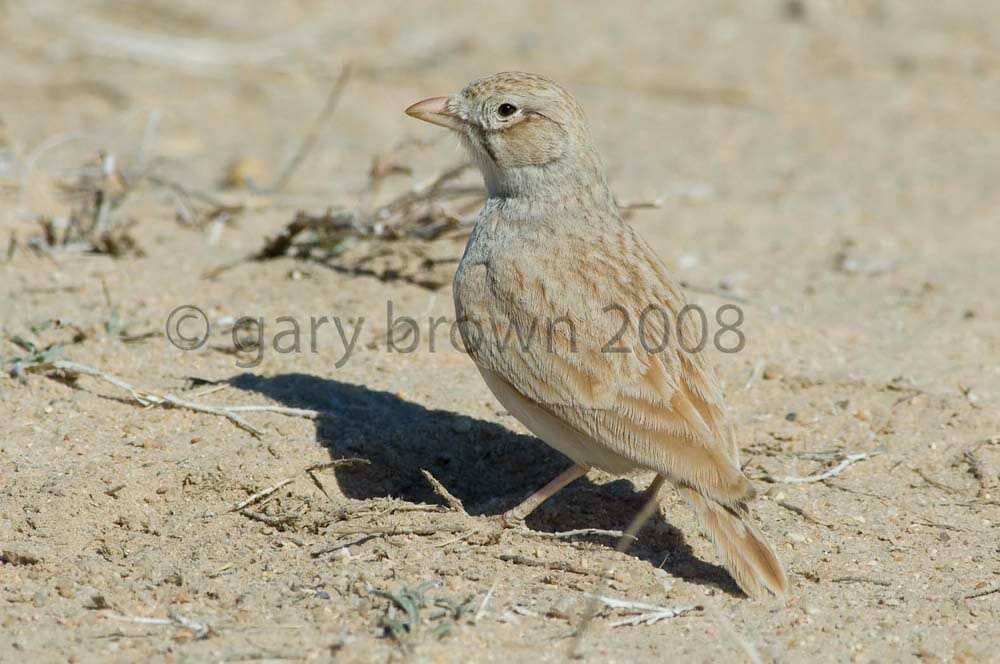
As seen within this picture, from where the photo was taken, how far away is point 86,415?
468 centimetres

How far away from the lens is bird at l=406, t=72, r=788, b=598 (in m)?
3.92

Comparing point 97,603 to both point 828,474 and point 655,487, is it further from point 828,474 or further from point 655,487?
point 828,474

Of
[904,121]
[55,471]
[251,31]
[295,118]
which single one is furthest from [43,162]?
[904,121]

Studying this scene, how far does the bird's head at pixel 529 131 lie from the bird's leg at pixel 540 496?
1.10 metres

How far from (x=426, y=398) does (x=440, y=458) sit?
369 millimetres

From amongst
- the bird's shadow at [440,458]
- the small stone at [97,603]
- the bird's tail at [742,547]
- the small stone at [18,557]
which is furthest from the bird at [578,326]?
the small stone at [18,557]

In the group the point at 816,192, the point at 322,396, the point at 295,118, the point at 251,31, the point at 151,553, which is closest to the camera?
the point at 151,553

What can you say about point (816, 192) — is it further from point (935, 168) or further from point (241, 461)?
point (241, 461)

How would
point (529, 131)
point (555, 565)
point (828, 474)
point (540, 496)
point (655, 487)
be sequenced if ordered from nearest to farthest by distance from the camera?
1. point (555, 565)
2. point (540, 496)
3. point (655, 487)
4. point (828, 474)
5. point (529, 131)

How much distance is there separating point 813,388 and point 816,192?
11.7ft

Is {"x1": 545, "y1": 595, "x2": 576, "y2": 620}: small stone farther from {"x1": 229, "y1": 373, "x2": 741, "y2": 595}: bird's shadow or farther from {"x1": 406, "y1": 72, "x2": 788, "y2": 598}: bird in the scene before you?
{"x1": 229, "y1": 373, "x2": 741, "y2": 595}: bird's shadow

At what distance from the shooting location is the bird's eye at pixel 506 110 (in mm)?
4836

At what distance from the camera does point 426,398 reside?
5148 millimetres

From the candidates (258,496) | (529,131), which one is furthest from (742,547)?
(529,131)
